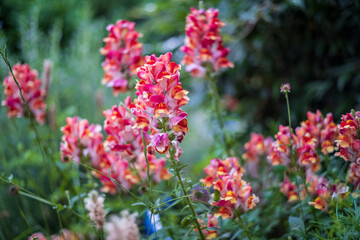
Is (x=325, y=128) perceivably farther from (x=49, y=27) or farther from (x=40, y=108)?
(x=49, y=27)

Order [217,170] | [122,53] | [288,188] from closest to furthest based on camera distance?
[217,170], [288,188], [122,53]

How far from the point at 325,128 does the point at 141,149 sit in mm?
465

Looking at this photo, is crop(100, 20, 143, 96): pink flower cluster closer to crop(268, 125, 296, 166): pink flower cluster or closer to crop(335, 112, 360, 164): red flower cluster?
crop(268, 125, 296, 166): pink flower cluster

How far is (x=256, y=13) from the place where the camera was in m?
1.61

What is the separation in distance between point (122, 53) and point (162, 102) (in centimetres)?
42

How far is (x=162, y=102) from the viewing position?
677 mm

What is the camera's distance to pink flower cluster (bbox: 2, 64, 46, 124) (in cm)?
108

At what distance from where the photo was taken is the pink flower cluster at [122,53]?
3.39 feet

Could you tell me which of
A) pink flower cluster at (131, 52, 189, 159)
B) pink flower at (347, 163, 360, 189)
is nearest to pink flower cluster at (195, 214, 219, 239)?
pink flower cluster at (131, 52, 189, 159)

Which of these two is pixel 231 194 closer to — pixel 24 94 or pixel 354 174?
pixel 354 174

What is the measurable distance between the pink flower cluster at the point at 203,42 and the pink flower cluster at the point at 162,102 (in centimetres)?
40

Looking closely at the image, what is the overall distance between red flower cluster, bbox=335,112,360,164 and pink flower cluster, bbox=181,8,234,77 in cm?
48

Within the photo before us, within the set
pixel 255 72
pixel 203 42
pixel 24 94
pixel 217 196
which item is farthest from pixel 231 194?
pixel 255 72

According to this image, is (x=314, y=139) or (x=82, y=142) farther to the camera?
(x=82, y=142)
